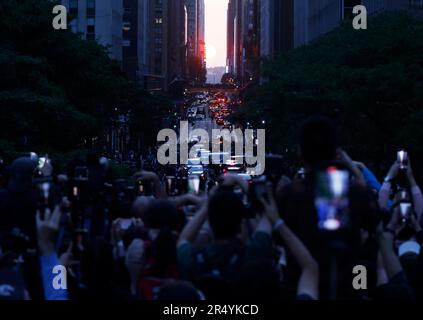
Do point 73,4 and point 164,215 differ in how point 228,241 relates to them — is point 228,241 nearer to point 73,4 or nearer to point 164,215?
point 164,215

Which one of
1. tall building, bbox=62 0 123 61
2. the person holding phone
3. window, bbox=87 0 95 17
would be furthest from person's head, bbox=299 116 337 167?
window, bbox=87 0 95 17

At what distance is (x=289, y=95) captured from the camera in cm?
5156

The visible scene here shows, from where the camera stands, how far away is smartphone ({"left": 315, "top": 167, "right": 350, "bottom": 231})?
5155 millimetres

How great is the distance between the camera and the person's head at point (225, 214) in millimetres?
6711

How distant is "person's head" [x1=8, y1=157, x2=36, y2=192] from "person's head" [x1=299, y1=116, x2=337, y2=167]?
3.32m

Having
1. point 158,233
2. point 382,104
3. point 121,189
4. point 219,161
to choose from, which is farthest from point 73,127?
point 158,233

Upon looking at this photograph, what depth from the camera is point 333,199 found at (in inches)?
203

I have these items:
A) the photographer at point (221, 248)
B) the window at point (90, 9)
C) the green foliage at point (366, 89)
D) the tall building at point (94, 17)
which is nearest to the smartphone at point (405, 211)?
the photographer at point (221, 248)

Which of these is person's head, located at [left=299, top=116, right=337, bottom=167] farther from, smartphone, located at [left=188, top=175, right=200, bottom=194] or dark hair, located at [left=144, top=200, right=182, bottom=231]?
smartphone, located at [left=188, top=175, right=200, bottom=194]

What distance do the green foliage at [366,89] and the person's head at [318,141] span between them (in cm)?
3230

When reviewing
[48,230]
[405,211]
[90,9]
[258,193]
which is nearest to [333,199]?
[258,193]

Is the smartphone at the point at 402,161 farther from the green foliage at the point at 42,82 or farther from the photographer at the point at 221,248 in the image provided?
the green foliage at the point at 42,82

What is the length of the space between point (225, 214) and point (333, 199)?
5.51 ft
